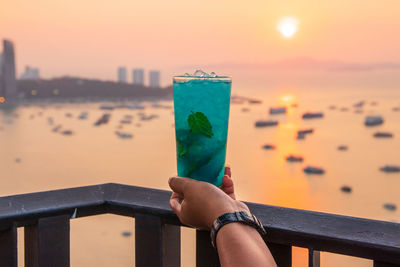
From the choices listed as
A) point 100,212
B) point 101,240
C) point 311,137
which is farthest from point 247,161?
point 100,212

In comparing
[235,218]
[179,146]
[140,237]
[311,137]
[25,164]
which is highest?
[179,146]

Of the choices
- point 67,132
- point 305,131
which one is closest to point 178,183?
point 305,131

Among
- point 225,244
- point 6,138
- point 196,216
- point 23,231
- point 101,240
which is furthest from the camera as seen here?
point 6,138

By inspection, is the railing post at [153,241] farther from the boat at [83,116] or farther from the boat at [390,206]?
the boat at [83,116]

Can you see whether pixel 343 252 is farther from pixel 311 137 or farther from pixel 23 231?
pixel 311 137

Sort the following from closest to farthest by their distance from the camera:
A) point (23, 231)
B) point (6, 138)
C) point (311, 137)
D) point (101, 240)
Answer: point (23, 231) → point (101, 240) → point (311, 137) → point (6, 138)

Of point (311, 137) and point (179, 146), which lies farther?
point (311, 137)

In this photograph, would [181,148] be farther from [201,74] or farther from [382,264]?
[382,264]
